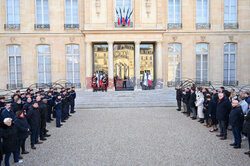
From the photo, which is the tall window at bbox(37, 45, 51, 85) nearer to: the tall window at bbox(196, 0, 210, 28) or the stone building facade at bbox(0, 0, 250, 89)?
the stone building facade at bbox(0, 0, 250, 89)

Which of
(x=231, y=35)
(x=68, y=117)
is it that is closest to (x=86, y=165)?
(x=68, y=117)

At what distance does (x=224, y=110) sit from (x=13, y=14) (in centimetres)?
1996

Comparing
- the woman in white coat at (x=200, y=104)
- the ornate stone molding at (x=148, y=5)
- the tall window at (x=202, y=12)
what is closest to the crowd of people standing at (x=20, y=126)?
the woman in white coat at (x=200, y=104)

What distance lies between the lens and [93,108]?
13.7 meters

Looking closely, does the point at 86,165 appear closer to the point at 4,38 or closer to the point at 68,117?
the point at 68,117

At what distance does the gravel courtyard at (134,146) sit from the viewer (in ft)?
18.0

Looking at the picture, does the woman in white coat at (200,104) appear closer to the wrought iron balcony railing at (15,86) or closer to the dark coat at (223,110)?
the dark coat at (223,110)

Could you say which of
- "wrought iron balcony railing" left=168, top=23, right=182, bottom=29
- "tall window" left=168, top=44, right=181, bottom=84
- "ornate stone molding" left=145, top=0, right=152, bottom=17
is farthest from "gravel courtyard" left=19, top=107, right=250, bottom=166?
"wrought iron balcony railing" left=168, top=23, right=182, bottom=29

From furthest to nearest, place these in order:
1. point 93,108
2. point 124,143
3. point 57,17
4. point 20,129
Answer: point 57,17 < point 93,108 < point 124,143 < point 20,129

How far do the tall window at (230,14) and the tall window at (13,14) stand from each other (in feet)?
64.8

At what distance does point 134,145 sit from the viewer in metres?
6.63

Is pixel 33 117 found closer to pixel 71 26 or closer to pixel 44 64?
pixel 44 64

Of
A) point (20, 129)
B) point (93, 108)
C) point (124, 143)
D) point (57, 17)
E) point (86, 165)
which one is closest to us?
point (86, 165)

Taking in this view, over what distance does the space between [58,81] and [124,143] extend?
14.4 m
